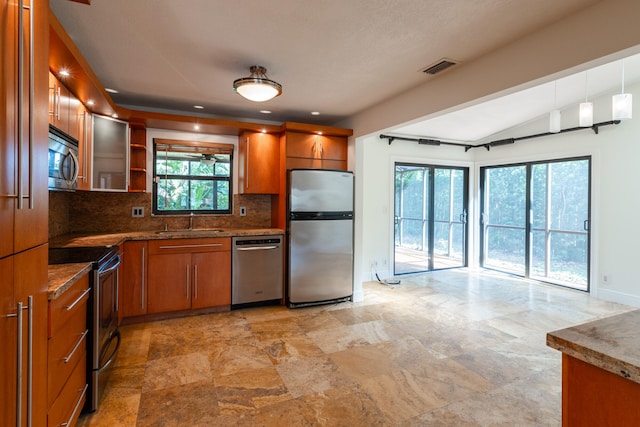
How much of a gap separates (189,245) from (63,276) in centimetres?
190

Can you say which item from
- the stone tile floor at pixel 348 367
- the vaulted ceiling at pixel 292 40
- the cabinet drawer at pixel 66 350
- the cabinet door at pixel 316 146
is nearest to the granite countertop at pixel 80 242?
the cabinet drawer at pixel 66 350

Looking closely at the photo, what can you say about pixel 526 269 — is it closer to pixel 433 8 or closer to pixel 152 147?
pixel 433 8

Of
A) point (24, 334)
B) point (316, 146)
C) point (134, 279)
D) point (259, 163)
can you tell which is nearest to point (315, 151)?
point (316, 146)

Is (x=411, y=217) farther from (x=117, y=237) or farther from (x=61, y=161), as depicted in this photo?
(x=61, y=161)

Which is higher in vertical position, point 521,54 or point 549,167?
point 521,54

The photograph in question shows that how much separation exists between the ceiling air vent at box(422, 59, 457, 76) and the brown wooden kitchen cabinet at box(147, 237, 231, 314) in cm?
272

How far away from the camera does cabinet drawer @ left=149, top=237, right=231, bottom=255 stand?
3426 mm

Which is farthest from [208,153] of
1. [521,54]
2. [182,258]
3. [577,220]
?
[577,220]

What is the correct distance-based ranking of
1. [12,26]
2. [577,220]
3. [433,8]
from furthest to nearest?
[577,220] → [433,8] → [12,26]

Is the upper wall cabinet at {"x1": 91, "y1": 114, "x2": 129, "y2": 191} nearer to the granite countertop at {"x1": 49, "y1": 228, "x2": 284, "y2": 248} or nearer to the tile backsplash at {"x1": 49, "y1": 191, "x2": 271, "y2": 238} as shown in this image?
the tile backsplash at {"x1": 49, "y1": 191, "x2": 271, "y2": 238}

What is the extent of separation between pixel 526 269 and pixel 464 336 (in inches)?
123

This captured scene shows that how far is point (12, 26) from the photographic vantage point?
103cm

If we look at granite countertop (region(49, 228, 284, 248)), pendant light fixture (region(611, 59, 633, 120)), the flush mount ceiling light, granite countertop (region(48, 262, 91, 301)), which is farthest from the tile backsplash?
pendant light fixture (region(611, 59, 633, 120))

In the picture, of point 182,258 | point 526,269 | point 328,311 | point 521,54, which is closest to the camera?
point 521,54
